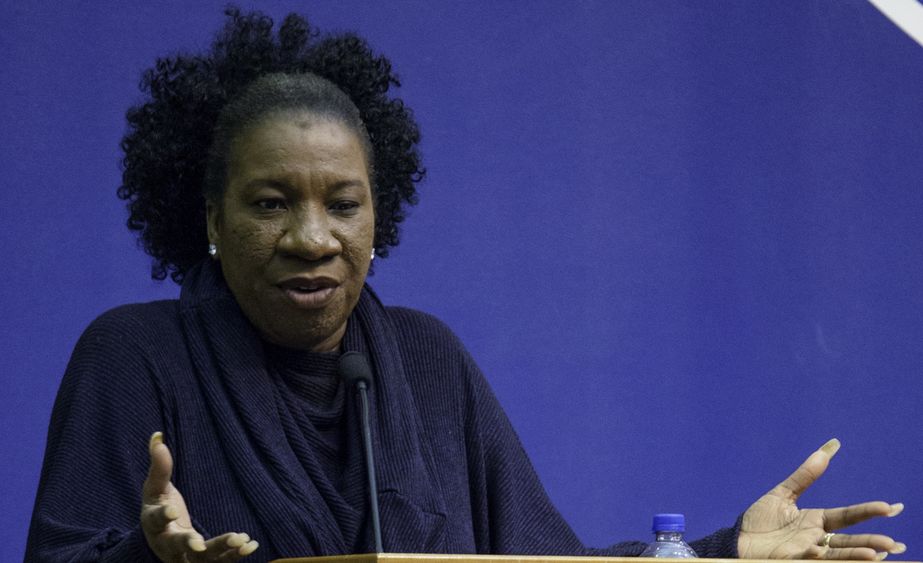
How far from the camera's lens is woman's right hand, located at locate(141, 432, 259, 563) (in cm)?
153

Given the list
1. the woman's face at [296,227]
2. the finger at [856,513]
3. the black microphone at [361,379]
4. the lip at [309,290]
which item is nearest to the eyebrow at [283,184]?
the woman's face at [296,227]

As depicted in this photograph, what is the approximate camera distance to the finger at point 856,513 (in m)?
1.99

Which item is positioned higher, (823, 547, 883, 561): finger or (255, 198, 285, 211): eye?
(255, 198, 285, 211): eye

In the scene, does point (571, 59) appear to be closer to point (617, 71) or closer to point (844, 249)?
point (617, 71)

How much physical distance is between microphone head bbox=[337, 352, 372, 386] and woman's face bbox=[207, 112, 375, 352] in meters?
0.13

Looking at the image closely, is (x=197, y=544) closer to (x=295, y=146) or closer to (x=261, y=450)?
(x=261, y=450)

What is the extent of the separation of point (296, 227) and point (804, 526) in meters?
0.82

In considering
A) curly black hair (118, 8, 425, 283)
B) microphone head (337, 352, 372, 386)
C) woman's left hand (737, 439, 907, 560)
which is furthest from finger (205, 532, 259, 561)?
curly black hair (118, 8, 425, 283)

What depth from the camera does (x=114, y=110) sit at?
2932 millimetres

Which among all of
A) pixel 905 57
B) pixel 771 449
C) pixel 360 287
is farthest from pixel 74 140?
pixel 905 57

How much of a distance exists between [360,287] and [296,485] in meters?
0.35

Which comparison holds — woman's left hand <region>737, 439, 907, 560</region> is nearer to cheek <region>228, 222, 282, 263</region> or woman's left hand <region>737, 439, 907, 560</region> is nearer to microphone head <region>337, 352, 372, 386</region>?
microphone head <region>337, 352, 372, 386</region>

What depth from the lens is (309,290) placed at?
2.19 meters

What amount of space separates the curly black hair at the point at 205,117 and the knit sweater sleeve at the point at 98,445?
306 millimetres
